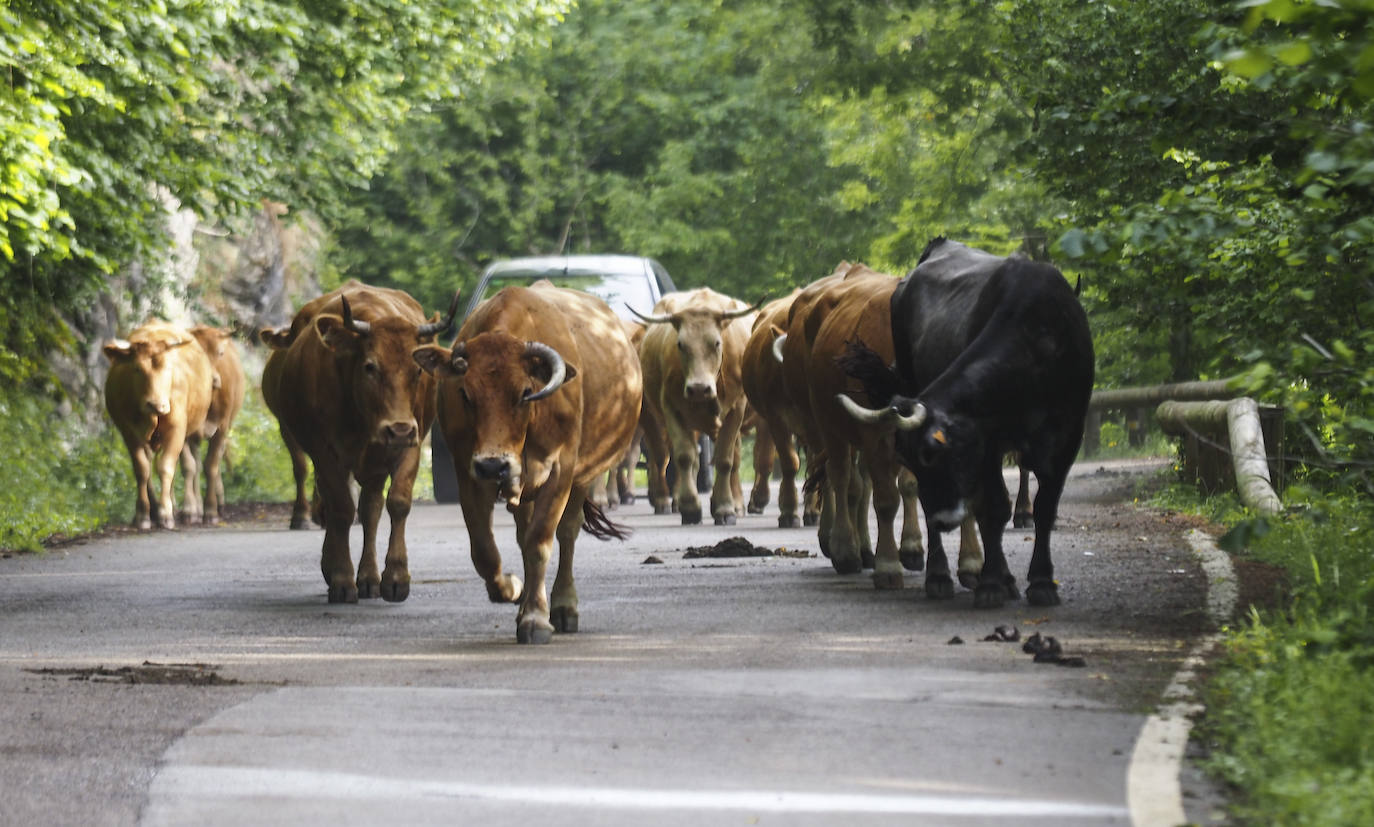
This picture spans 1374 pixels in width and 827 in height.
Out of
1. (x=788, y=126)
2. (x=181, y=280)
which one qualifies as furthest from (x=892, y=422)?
(x=788, y=126)

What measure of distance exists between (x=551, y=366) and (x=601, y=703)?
232cm

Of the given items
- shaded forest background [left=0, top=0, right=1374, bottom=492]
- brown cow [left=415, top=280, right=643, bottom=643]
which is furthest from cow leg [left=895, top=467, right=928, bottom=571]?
brown cow [left=415, top=280, right=643, bottom=643]

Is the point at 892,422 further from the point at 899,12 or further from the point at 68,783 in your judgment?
the point at 899,12

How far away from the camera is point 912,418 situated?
34.8 feet

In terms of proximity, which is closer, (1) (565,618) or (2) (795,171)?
(1) (565,618)

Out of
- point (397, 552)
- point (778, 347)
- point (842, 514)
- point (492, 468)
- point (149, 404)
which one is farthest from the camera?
point (149, 404)

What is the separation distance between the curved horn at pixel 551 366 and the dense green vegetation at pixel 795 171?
257 centimetres

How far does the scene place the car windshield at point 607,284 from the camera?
78.3 feet

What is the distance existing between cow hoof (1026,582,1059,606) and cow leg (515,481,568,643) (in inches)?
99.1

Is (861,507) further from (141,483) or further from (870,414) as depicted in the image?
(141,483)

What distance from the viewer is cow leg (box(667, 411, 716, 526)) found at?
1942 cm

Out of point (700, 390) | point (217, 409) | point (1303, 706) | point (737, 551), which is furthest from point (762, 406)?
point (1303, 706)

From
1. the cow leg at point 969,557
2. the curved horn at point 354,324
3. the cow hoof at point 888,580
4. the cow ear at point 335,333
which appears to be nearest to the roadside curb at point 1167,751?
the cow leg at point 969,557

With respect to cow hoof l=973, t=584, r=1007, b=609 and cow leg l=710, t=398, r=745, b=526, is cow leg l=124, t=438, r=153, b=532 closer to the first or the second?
cow leg l=710, t=398, r=745, b=526
